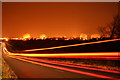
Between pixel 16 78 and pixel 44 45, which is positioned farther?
pixel 44 45

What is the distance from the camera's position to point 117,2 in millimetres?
5387

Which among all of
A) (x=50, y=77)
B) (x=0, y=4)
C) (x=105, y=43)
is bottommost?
(x=50, y=77)

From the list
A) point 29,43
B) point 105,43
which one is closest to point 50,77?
point 105,43

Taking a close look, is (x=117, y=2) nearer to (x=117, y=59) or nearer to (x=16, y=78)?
(x=117, y=59)

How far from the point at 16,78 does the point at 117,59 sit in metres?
4.67

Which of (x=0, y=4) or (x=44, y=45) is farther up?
(x=0, y=4)

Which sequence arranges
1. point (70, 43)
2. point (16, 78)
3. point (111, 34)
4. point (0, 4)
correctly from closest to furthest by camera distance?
point (16, 78) < point (0, 4) < point (111, 34) < point (70, 43)

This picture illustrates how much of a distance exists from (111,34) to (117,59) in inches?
90.0

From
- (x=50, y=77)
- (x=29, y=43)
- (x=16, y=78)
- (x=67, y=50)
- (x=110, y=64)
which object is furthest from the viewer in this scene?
(x=29, y=43)

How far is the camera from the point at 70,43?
1423 cm

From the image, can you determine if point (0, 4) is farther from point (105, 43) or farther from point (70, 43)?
point (70, 43)

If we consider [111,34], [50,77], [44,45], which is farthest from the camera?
[44,45]

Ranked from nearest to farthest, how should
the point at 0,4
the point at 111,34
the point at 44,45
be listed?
the point at 0,4, the point at 111,34, the point at 44,45

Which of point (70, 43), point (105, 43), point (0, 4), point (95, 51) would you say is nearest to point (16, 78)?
point (0, 4)
